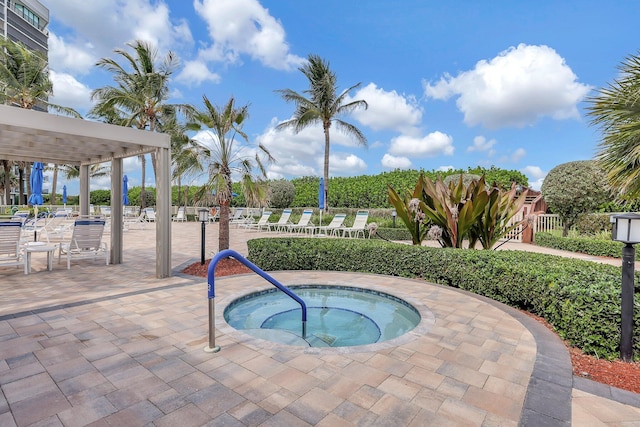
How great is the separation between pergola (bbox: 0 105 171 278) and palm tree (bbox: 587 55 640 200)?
770cm

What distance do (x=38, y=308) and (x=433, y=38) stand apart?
11.0 metres

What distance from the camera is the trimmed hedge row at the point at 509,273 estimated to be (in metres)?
3.25

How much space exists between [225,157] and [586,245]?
11271mm

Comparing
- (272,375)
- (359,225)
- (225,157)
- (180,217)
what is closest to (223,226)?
(225,157)

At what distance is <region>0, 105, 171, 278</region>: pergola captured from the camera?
484cm

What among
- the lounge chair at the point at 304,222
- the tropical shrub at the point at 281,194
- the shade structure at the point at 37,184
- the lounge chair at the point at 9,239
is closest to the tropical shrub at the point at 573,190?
the lounge chair at the point at 304,222

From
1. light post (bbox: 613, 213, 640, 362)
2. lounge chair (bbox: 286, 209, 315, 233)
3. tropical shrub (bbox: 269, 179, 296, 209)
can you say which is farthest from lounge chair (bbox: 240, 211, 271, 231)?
light post (bbox: 613, 213, 640, 362)

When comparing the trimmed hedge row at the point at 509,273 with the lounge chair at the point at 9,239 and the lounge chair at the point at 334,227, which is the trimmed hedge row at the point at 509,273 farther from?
the lounge chair at the point at 334,227

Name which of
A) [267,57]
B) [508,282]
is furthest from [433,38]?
[508,282]

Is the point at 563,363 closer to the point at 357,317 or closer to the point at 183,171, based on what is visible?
the point at 357,317

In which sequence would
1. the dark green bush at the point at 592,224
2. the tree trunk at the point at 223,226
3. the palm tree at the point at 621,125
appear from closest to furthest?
the palm tree at the point at 621,125 → the tree trunk at the point at 223,226 → the dark green bush at the point at 592,224

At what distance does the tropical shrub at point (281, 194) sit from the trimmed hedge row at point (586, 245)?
1459 centimetres

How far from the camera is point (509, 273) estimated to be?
4777 millimetres

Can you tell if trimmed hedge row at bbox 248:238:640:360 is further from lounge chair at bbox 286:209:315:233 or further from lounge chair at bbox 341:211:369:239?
lounge chair at bbox 286:209:315:233
